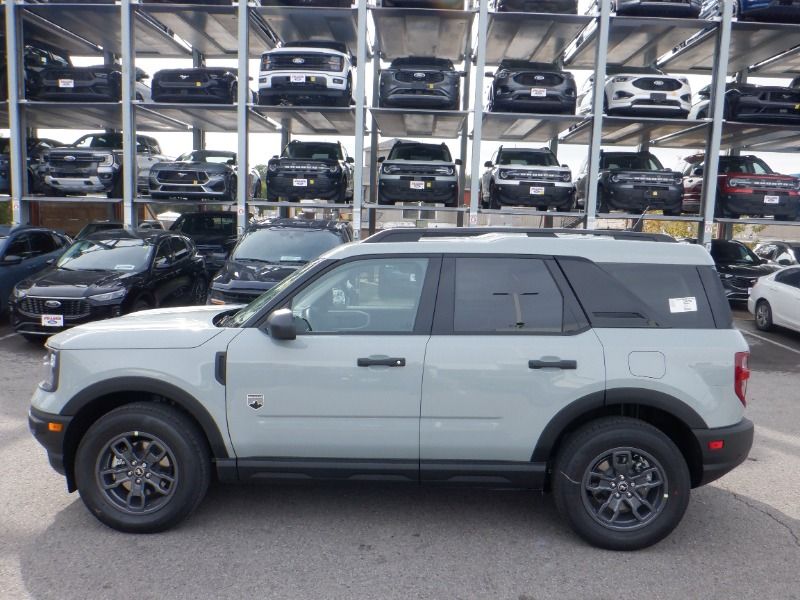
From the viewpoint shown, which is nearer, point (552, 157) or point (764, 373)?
point (764, 373)

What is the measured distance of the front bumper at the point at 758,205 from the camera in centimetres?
1356

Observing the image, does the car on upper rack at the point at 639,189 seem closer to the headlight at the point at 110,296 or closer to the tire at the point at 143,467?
the headlight at the point at 110,296

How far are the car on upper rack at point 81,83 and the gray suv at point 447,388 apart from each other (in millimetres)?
12905

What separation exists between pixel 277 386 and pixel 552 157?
11.8 m

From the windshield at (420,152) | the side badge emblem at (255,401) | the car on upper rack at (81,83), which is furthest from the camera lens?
the car on upper rack at (81,83)

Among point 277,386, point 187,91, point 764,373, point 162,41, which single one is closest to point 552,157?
point 764,373

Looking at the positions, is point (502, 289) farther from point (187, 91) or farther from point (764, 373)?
point (187, 91)

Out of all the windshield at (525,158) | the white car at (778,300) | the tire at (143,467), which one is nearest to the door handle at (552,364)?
the tire at (143,467)

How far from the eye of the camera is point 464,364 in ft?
11.9

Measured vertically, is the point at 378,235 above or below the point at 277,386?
above

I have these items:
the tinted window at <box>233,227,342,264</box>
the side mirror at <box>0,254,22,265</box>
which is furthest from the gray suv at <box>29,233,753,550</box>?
the side mirror at <box>0,254,22,265</box>

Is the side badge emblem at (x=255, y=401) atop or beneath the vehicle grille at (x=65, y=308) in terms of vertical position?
atop

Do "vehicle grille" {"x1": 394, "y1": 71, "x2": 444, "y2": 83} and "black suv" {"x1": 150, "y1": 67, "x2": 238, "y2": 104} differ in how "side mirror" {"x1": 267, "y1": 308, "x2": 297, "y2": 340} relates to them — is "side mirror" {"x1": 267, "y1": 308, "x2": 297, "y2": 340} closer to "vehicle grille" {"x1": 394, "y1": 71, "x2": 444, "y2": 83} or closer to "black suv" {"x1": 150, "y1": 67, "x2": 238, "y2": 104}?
"vehicle grille" {"x1": 394, "y1": 71, "x2": 444, "y2": 83}

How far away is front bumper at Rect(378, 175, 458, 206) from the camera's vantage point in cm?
1330
